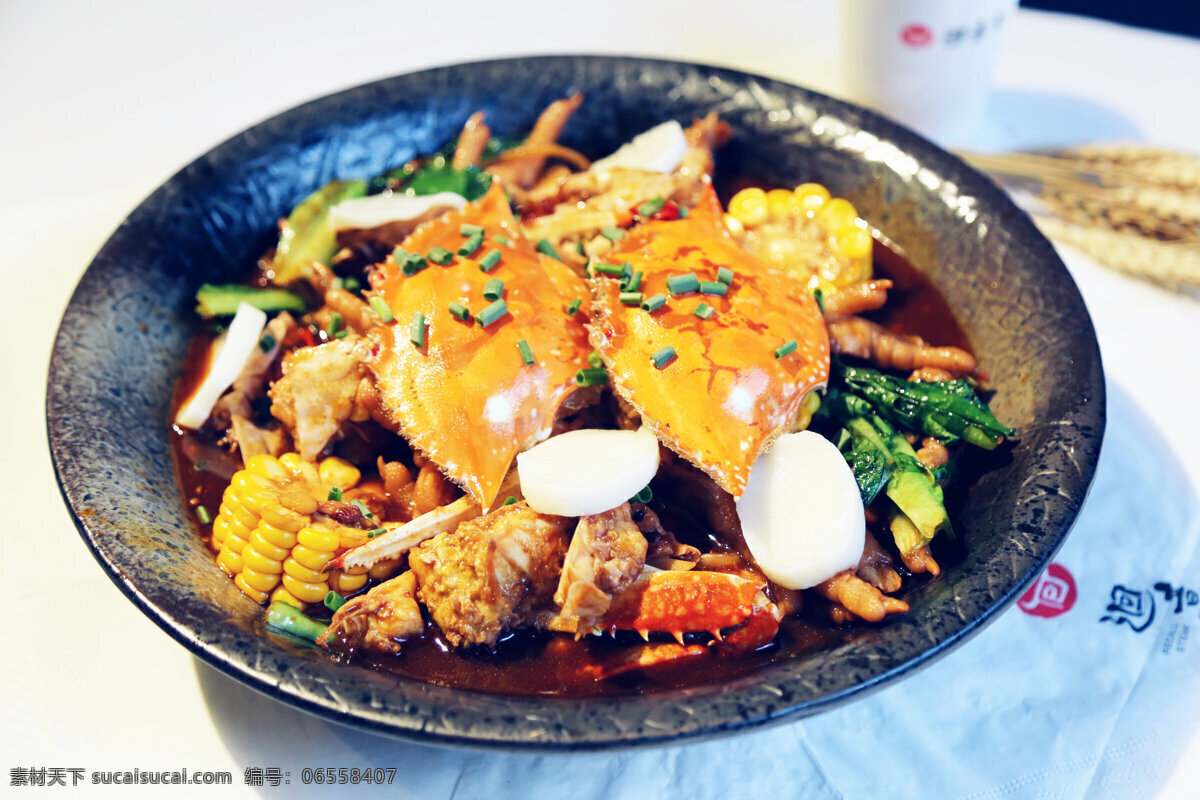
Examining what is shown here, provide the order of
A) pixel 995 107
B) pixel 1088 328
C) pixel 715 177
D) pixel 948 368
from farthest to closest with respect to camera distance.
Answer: pixel 995 107 < pixel 715 177 < pixel 948 368 < pixel 1088 328

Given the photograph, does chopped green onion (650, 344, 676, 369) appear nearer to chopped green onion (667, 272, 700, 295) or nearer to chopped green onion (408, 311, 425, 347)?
chopped green onion (667, 272, 700, 295)

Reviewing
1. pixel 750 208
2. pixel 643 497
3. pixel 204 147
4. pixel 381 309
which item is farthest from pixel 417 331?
pixel 204 147

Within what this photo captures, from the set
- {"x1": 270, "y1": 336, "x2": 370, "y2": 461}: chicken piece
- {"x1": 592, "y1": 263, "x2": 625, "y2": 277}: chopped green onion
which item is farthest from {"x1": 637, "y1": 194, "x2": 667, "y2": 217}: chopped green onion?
{"x1": 270, "y1": 336, "x2": 370, "y2": 461}: chicken piece

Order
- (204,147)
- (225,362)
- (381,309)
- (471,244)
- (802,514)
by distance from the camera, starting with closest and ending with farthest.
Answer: (802,514), (381,309), (471,244), (225,362), (204,147)

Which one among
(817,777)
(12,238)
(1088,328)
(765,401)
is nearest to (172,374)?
(12,238)

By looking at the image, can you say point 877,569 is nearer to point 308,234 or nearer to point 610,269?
point 610,269

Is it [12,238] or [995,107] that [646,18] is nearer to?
[995,107]
